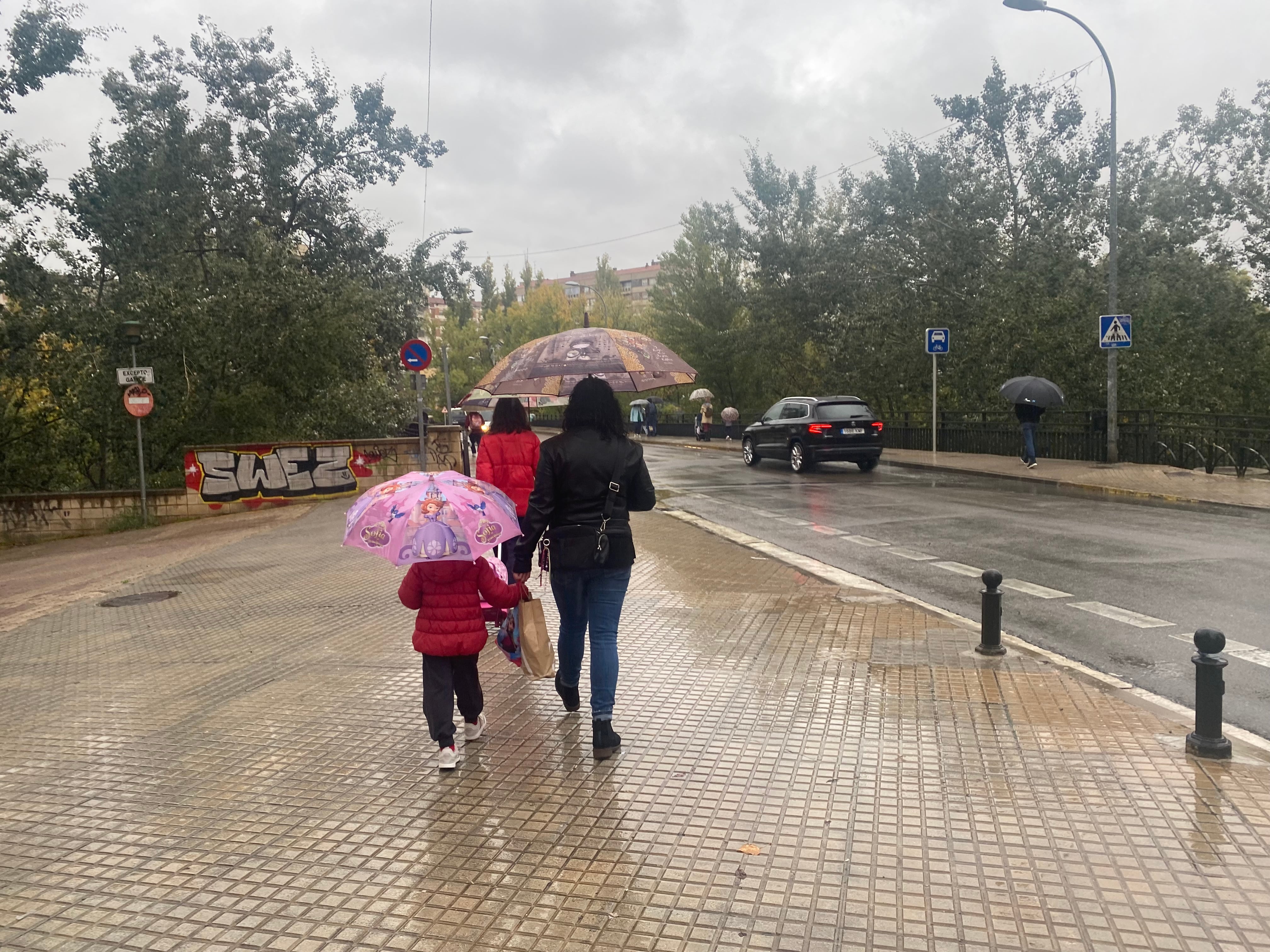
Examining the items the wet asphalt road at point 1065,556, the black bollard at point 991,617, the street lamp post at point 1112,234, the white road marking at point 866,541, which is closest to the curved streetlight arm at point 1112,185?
the street lamp post at point 1112,234

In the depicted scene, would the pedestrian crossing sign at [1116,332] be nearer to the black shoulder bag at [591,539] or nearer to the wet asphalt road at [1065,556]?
the wet asphalt road at [1065,556]

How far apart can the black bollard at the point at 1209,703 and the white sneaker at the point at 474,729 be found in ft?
11.1

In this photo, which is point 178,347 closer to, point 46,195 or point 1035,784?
point 46,195

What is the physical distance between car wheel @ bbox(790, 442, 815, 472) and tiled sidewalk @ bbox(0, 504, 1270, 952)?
1426 centimetres

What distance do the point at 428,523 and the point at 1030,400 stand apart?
17.6m

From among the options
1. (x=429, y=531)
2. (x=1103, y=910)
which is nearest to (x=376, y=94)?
(x=429, y=531)

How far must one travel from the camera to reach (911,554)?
35.7ft

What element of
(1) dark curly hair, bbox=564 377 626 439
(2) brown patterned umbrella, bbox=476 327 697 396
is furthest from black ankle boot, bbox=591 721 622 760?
(2) brown patterned umbrella, bbox=476 327 697 396

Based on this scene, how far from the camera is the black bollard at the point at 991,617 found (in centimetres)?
630

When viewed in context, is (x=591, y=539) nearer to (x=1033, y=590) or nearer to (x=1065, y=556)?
(x=1033, y=590)

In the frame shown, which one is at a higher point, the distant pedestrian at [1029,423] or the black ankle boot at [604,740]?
the distant pedestrian at [1029,423]

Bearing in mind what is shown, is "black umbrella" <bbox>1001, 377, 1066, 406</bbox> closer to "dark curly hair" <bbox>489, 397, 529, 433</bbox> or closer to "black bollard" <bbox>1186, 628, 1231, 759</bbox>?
"dark curly hair" <bbox>489, 397, 529, 433</bbox>

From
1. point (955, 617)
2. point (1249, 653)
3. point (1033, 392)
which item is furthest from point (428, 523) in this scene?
point (1033, 392)

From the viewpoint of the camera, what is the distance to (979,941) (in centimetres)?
311
